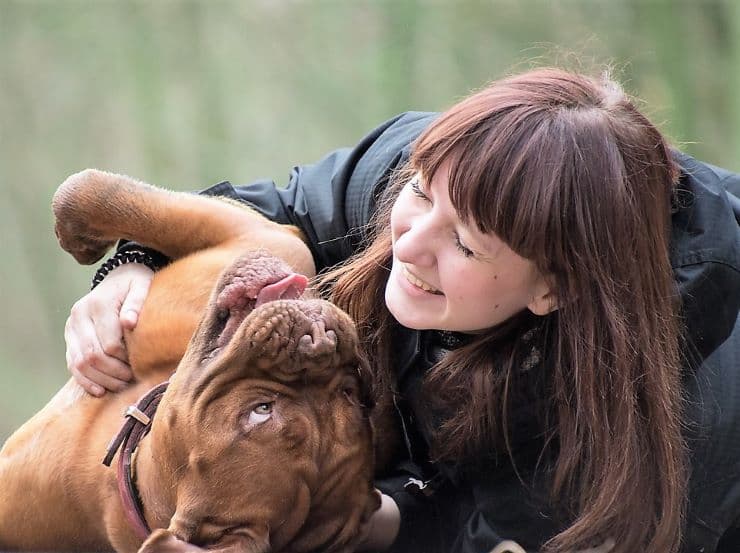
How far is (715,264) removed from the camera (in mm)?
2273

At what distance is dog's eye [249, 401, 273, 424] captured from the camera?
2.20 m

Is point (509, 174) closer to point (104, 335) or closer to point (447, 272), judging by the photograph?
point (447, 272)

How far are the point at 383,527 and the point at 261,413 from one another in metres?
0.51

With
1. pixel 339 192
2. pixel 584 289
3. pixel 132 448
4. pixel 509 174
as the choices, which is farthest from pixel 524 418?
pixel 132 448

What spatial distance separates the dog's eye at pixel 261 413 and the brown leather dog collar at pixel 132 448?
0.33 meters

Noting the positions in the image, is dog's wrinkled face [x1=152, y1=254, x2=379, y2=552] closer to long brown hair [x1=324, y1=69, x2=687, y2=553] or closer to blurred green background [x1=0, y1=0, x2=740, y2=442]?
long brown hair [x1=324, y1=69, x2=687, y2=553]

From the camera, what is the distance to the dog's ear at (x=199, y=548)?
2027 mm

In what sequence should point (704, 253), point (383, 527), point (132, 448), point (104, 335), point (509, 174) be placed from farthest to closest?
1. point (104, 335)
2. point (383, 527)
3. point (132, 448)
4. point (704, 253)
5. point (509, 174)

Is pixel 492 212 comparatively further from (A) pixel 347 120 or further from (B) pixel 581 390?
(A) pixel 347 120

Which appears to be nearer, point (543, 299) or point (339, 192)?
point (543, 299)

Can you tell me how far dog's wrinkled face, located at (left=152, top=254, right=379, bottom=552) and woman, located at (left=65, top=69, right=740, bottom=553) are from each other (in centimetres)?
20

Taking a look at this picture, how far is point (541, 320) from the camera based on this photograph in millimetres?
2363

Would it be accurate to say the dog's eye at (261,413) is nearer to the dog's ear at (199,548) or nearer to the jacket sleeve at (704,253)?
the dog's ear at (199,548)

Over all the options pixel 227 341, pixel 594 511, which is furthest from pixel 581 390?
pixel 227 341
